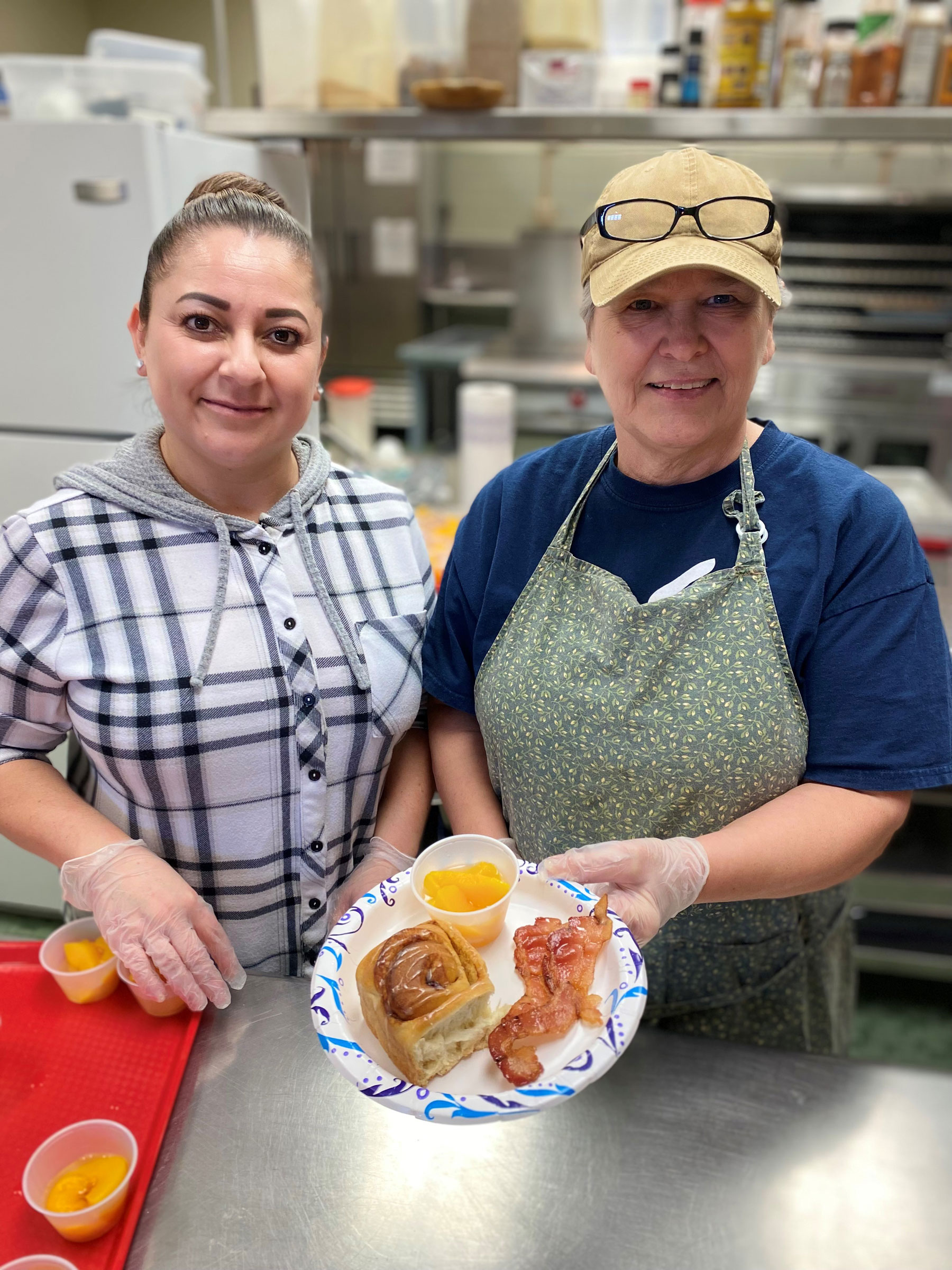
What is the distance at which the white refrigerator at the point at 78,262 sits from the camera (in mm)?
2291

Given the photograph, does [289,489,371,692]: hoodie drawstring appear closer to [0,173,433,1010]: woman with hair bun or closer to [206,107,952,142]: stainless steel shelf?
[0,173,433,1010]: woman with hair bun

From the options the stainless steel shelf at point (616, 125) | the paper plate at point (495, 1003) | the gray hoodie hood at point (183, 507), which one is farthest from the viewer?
the stainless steel shelf at point (616, 125)

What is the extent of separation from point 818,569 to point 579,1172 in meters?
0.83

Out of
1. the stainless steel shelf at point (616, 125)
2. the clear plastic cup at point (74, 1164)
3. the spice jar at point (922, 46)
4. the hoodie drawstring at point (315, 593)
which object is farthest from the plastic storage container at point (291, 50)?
the clear plastic cup at point (74, 1164)

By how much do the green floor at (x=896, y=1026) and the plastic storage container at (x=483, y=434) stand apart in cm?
197

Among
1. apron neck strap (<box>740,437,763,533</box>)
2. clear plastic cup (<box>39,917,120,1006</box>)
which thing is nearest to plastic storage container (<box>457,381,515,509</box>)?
apron neck strap (<box>740,437,763,533</box>)

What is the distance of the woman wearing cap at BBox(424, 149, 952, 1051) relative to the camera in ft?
3.77

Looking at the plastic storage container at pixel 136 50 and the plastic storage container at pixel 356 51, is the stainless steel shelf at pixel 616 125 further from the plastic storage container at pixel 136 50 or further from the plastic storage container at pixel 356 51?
the plastic storage container at pixel 136 50

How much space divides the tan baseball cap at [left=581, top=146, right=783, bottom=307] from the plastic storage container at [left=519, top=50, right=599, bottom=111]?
1.32m

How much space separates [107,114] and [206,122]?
28cm

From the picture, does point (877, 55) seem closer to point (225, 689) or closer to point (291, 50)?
point (291, 50)

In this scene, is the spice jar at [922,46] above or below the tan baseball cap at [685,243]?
above

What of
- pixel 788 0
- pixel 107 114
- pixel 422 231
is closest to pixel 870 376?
pixel 788 0

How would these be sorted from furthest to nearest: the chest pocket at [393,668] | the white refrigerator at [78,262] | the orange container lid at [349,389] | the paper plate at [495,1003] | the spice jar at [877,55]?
the orange container lid at [349,389] < the white refrigerator at [78,262] < the spice jar at [877,55] < the chest pocket at [393,668] < the paper plate at [495,1003]
